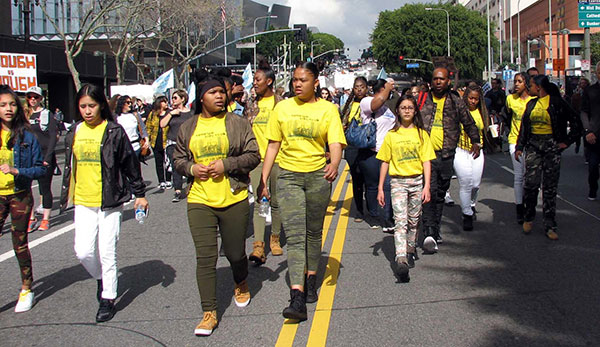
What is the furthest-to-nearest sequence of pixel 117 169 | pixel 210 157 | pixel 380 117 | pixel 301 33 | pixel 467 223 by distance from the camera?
pixel 301 33, pixel 380 117, pixel 467 223, pixel 117 169, pixel 210 157

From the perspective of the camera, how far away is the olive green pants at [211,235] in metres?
5.06

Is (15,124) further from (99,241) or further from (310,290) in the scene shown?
(310,290)

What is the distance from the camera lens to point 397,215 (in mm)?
6449

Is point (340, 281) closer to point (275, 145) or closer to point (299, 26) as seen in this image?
point (275, 145)

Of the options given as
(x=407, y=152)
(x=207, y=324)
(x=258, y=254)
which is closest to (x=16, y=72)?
(x=258, y=254)

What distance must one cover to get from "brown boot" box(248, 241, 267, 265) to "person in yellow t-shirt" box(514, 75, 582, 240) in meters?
3.26

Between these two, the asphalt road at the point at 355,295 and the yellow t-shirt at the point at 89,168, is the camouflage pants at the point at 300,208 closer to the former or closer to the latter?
the asphalt road at the point at 355,295

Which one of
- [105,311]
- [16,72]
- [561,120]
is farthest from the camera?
[16,72]

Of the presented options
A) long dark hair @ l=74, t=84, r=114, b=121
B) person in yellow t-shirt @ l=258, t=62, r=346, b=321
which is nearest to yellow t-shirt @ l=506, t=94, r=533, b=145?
person in yellow t-shirt @ l=258, t=62, r=346, b=321

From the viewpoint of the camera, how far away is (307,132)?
538cm

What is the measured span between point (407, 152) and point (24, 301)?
357 cm

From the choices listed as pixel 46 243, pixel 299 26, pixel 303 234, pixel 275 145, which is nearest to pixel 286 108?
pixel 275 145

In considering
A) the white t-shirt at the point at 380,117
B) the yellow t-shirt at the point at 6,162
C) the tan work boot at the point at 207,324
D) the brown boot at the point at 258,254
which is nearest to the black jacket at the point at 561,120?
the white t-shirt at the point at 380,117

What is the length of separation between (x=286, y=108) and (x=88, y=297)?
94.5 inches
